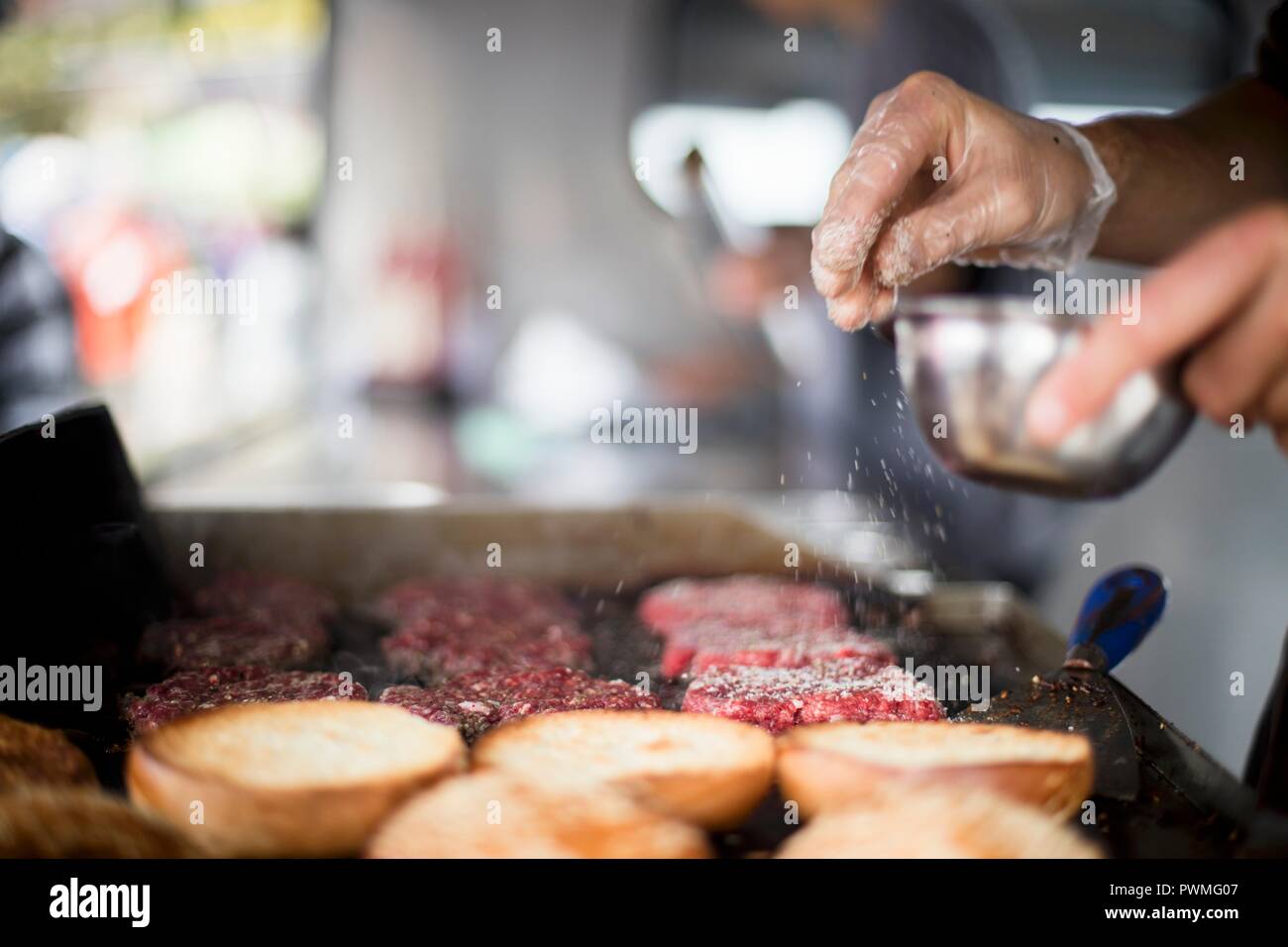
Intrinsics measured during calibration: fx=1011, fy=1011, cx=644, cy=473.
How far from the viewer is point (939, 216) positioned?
4.17 ft

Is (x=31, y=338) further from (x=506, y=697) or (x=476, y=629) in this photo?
(x=506, y=697)

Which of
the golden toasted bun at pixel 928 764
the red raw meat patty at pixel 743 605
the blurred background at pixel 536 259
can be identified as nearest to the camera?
the golden toasted bun at pixel 928 764

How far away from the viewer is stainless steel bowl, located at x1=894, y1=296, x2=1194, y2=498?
1.21m

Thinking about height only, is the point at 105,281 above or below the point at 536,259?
below

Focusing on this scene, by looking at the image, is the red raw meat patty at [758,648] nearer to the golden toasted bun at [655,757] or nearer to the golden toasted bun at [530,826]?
the golden toasted bun at [655,757]

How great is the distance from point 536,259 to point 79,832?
5188 mm

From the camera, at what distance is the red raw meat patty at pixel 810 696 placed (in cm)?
109

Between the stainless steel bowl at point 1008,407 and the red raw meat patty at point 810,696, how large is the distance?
0.30m

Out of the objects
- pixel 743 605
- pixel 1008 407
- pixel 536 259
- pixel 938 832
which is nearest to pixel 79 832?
pixel 938 832

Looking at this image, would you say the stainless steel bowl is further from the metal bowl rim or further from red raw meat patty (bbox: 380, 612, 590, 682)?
red raw meat patty (bbox: 380, 612, 590, 682)

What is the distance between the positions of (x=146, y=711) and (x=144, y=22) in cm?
391

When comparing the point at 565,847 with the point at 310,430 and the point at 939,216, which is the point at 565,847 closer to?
the point at 939,216

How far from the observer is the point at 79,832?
0.80 m

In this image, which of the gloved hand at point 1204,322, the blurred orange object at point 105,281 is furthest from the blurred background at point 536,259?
the gloved hand at point 1204,322
